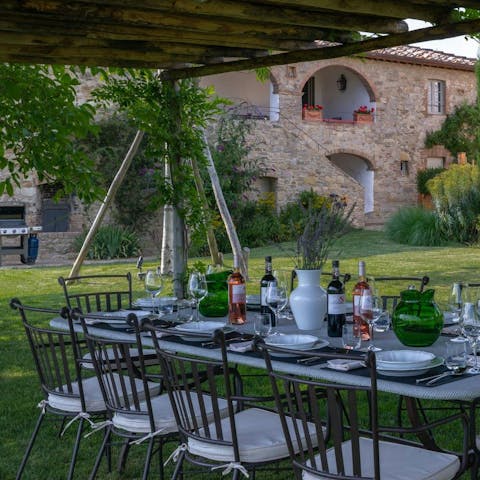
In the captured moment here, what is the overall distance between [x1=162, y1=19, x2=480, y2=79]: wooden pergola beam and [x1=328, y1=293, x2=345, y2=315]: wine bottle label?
7.16 ft

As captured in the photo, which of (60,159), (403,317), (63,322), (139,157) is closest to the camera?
(403,317)

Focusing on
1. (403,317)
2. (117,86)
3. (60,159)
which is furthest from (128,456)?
(117,86)

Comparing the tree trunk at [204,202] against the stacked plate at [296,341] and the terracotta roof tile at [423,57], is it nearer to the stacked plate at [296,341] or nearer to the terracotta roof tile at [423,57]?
the stacked plate at [296,341]

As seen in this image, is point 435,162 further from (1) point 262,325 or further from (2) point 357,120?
(1) point 262,325

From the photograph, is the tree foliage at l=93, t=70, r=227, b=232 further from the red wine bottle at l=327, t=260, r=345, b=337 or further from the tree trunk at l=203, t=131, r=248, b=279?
the red wine bottle at l=327, t=260, r=345, b=337

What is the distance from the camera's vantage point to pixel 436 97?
21.9 m

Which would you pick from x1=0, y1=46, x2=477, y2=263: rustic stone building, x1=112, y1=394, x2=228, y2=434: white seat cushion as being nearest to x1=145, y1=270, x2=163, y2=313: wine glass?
x1=112, y1=394, x2=228, y2=434: white seat cushion

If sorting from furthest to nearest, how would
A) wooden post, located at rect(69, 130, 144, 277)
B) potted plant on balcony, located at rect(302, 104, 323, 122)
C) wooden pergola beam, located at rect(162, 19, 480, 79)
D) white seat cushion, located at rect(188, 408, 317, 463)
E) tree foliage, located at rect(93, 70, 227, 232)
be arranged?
potted plant on balcony, located at rect(302, 104, 323, 122) < wooden post, located at rect(69, 130, 144, 277) < tree foliage, located at rect(93, 70, 227, 232) < wooden pergola beam, located at rect(162, 19, 480, 79) < white seat cushion, located at rect(188, 408, 317, 463)

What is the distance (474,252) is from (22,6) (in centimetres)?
1060

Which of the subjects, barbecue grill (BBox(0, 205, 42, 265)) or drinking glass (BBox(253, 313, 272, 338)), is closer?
drinking glass (BBox(253, 313, 272, 338))

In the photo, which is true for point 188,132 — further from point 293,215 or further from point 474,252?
point 293,215

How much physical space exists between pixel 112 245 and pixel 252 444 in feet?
38.1

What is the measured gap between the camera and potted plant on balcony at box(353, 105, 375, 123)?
20203 millimetres

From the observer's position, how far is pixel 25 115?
5516 millimetres
